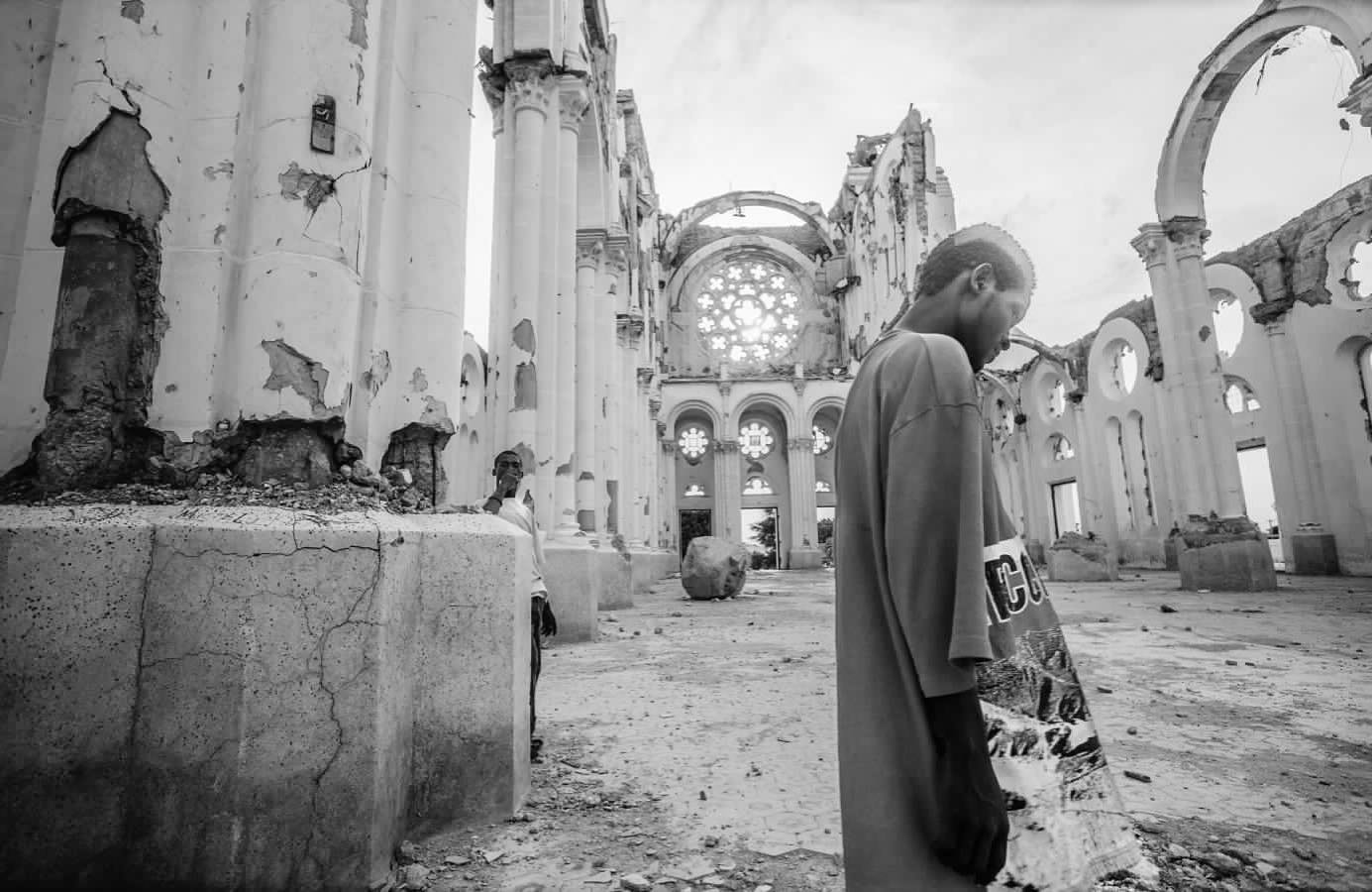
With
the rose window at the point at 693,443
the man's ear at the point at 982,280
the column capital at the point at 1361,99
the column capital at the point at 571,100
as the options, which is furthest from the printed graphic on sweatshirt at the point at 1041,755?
the rose window at the point at 693,443

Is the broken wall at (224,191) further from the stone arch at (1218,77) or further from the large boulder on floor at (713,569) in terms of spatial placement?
the stone arch at (1218,77)

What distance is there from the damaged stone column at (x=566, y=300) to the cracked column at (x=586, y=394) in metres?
1.20

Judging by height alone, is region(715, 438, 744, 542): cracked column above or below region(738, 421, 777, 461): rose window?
below

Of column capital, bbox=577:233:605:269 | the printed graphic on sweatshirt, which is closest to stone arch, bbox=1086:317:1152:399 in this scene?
column capital, bbox=577:233:605:269

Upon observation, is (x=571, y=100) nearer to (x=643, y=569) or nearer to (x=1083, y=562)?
(x=643, y=569)

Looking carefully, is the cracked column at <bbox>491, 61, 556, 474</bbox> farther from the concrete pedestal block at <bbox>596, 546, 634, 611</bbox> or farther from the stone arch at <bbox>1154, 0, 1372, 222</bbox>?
the stone arch at <bbox>1154, 0, 1372, 222</bbox>

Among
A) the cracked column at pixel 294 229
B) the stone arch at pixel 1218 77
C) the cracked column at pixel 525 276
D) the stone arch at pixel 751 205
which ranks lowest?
the cracked column at pixel 294 229

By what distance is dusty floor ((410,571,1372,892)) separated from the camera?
1854mm

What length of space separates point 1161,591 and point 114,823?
40.1 feet

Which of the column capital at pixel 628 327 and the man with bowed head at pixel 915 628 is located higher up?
the column capital at pixel 628 327

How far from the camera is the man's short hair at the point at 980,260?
1.35 metres

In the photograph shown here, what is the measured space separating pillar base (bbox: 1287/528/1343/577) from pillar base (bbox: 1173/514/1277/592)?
4076 millimetres

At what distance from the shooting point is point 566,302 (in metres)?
7.80

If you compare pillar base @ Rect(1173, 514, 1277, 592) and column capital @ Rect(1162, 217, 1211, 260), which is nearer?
pillar base @ Rect(1173, 514, 1277, 592)
